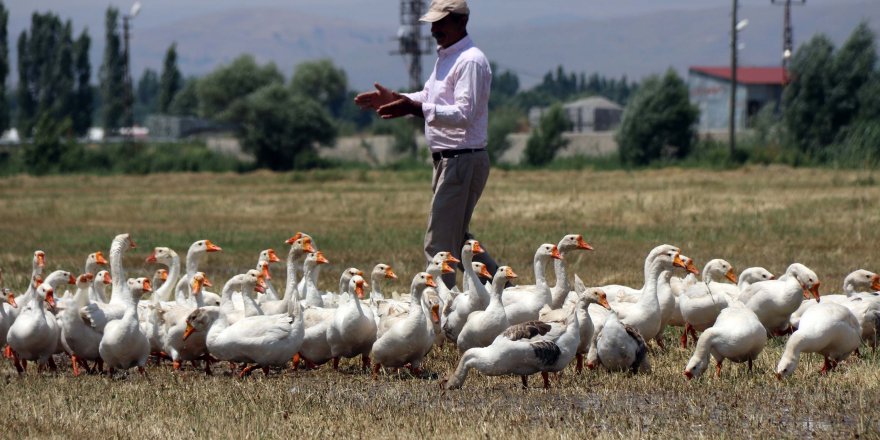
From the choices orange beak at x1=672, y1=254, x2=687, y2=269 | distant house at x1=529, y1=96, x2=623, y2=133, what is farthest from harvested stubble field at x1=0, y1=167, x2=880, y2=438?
distant house at x1=529, y1=96, x2=623, y2=133

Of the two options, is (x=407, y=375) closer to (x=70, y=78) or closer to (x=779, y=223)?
(x=779, y=223)

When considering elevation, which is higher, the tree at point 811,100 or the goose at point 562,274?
the tree at point 811,100

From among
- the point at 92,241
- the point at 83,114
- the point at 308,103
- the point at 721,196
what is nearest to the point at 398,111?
the point at 92,241

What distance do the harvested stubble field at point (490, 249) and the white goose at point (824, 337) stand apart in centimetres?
16

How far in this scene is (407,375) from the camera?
34.2 ft

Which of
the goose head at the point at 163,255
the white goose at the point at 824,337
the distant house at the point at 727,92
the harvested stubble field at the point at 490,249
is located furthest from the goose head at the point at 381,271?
the distant house at the point at 727,92

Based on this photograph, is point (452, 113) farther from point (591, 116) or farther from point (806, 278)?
point (591, 116)

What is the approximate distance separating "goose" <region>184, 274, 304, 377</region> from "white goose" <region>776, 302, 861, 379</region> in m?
3.60

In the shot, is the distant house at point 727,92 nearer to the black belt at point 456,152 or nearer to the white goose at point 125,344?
the black belt at point 456,152

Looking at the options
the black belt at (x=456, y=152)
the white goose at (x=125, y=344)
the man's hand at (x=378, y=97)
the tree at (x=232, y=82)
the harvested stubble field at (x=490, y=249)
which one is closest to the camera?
the harvested stubble field at (x=490, y=249)

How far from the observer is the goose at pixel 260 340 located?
10.2 meters

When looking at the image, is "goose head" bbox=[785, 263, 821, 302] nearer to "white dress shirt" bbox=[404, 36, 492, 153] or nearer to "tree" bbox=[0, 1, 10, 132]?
"white dress shirt" bbox=[404, 36, 492, 153]

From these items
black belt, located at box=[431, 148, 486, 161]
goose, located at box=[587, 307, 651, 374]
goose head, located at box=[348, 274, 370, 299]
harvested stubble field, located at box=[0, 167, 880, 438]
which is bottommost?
harvested stubble field, located at box=[0, 167, 880, 438]

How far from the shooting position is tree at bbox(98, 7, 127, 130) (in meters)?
127
